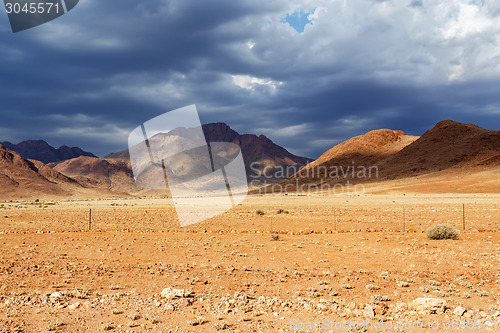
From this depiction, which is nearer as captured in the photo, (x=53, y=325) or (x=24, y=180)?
(x=53, y=325)

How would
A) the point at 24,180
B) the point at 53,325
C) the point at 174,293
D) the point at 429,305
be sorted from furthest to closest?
the point at 24,180, the point at 174,293, the point at 429,305, the point at 53,325

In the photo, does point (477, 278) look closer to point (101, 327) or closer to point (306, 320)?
point (306, 320)

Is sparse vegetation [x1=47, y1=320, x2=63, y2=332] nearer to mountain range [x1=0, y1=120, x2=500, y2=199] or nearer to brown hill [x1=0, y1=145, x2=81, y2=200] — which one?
mountain range [x1=0, y1=120, x2=500, y2=199]

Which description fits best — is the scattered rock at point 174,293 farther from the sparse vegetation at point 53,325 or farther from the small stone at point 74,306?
the sparse vegetation at point 53,325

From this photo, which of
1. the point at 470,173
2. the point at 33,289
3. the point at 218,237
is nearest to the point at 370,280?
the point at 33,289

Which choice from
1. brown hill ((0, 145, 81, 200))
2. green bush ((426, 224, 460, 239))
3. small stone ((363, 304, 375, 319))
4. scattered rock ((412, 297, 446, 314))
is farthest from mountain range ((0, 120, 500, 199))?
small stone ((363, 304, 375, 319))

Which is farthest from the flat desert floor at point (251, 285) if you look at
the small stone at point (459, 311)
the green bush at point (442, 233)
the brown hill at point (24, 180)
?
the brown hill at point (24, 180)

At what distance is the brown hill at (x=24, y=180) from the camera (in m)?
116

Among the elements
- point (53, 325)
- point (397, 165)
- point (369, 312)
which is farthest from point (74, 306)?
A: point (397, 165)

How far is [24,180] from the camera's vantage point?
12700cm

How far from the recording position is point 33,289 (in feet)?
34.9

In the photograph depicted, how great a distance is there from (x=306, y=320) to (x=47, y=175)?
16966 cm

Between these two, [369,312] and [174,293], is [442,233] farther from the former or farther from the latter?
[174,293]

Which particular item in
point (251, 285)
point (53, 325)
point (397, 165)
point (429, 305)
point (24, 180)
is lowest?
point (251, 285)
